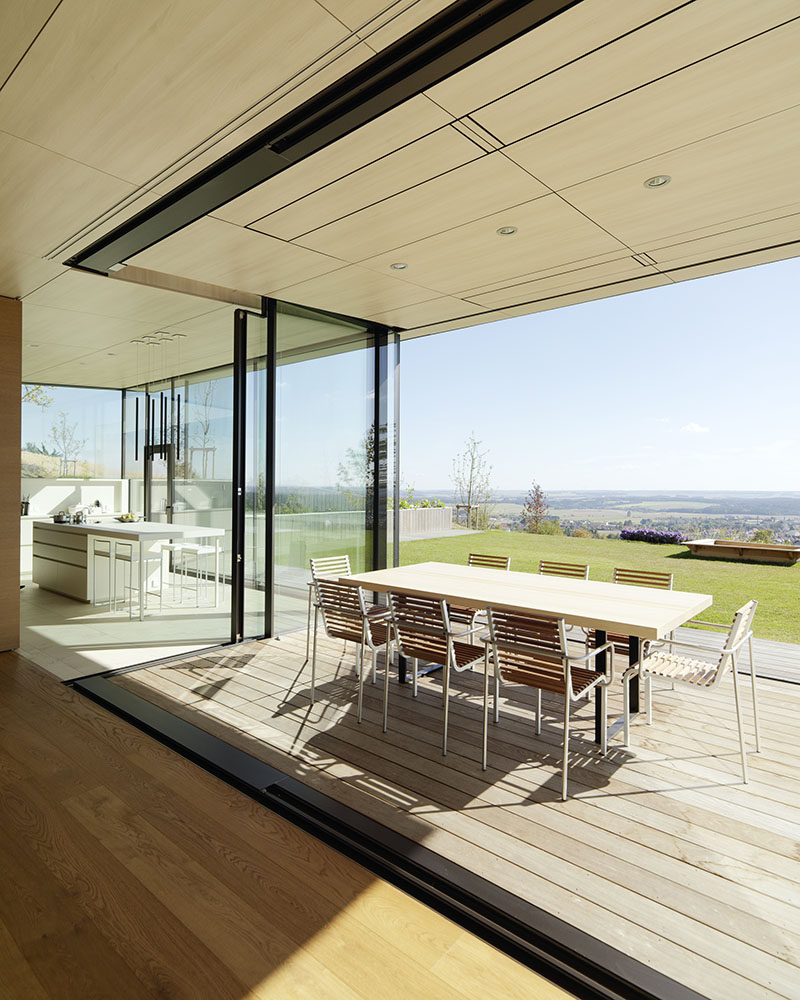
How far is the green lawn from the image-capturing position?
6.59 meters

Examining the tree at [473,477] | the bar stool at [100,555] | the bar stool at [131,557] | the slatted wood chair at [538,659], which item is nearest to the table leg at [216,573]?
the bar stool at [131,557]

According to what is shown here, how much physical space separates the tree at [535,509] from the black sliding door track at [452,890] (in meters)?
8.62

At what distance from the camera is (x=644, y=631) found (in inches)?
103

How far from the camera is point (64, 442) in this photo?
30.6 ft

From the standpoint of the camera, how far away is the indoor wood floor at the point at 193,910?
1653 millimetres

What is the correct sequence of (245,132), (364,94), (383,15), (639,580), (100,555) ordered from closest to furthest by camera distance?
1. (383,15)
2. (364,94)
3. (245,132)
4. (639,580)
5. (100,555)

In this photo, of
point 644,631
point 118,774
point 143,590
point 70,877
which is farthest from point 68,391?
point 644,631

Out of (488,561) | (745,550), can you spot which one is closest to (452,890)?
(488,561)

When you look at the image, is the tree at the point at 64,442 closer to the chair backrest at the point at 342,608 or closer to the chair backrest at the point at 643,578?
the chair backrest at the point at 342,608

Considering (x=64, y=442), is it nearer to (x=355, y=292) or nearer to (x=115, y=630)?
(x=115, y=630)

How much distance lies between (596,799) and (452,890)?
905mm

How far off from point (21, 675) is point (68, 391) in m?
6.43

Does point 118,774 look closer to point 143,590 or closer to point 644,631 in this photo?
point 644,631

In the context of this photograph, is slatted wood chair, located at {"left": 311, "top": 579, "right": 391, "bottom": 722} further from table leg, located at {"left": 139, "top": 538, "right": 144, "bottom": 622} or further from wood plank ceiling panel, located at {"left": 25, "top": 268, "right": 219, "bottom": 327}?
table leg, located at {"left": 139, "top": 538, "right": 144, "bottom": 622}
